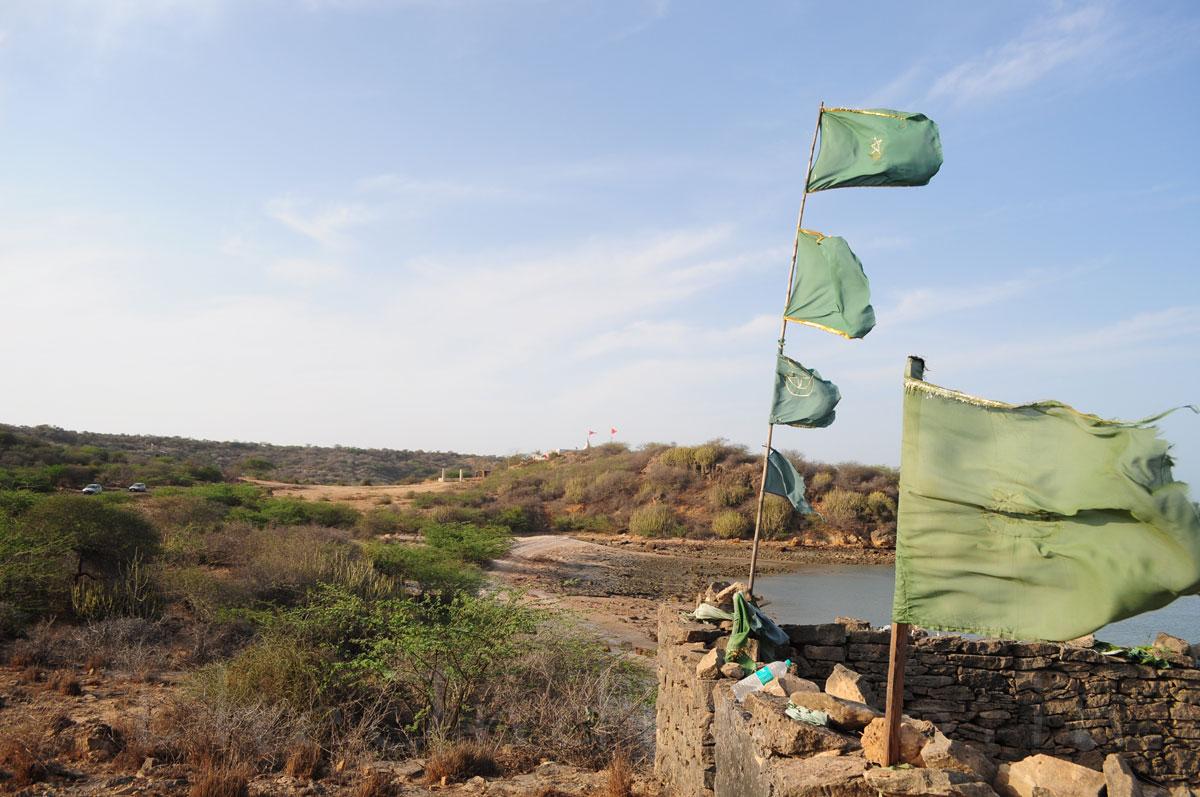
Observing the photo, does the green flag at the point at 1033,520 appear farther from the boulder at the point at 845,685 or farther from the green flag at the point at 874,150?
the green flag at the point at 874,150

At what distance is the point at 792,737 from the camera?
3.88 metres

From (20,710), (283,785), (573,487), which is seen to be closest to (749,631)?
(283,785)

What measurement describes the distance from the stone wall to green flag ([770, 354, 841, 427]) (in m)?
1.89

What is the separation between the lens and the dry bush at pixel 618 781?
21.3 feet

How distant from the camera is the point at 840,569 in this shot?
86.5ft

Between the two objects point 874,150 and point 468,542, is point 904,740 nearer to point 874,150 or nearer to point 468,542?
point 874,150

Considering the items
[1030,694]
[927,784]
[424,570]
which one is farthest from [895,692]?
[424,570]

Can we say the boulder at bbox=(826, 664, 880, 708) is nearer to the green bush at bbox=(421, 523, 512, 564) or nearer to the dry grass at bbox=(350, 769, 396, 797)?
the dry grass at bbox=(350, 769, 396, 797)

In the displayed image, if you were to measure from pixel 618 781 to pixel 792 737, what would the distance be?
3.26 m

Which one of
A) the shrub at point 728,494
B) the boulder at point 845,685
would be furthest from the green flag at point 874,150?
the shrub at point 728,494

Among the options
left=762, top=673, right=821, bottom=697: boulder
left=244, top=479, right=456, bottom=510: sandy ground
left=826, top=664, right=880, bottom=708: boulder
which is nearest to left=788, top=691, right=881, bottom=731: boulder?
left=762, top=673, right=821, bottom=697: boulder

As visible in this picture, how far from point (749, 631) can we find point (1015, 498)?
3483mm

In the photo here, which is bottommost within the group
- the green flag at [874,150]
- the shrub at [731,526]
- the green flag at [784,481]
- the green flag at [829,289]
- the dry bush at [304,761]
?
the dry bush at [304,761]

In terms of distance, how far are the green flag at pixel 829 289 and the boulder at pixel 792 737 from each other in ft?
12.3
